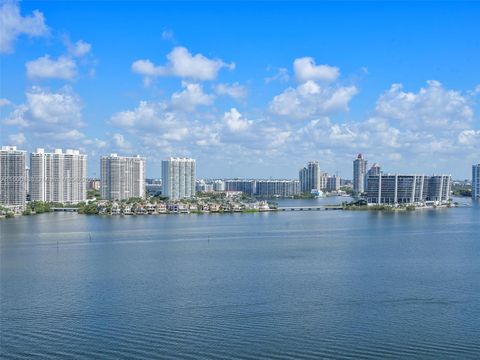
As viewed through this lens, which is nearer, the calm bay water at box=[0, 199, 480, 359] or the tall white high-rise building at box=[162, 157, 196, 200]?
the calm bay water at box=[0, 199, 480, 359]

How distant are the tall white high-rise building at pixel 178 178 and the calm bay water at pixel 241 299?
68.7ft

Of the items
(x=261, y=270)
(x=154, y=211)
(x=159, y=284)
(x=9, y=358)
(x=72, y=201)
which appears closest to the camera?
(x=9, y=358)

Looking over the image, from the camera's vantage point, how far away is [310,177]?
45719mm

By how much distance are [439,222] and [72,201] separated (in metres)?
16.4

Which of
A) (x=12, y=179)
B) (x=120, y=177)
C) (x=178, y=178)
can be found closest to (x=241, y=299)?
(x=12, y=179)

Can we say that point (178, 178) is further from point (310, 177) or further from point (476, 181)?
point (476, 181)

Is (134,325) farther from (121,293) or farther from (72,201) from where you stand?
(72,201)

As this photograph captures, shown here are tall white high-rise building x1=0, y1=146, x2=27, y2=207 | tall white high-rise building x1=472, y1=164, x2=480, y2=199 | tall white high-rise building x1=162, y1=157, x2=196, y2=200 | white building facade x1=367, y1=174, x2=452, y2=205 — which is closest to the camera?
tall white high-rise building x1=0, y1=146, x2=27, y2=207

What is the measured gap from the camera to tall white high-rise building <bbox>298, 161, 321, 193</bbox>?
45.0m

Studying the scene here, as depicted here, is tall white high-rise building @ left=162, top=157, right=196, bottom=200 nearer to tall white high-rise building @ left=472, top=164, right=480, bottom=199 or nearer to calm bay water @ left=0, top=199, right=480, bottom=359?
tall white high-rise building @ left=472, top=164, right=480, bottom=199

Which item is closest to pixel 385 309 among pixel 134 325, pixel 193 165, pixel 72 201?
pixel 134 325

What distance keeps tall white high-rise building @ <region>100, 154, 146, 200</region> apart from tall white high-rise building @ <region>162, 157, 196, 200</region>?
176 cm

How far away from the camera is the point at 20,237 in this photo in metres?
13.2

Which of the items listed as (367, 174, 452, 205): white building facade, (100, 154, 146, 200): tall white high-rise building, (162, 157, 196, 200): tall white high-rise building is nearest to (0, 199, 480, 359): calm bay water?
(367, 174, 452, 205): white building facade
